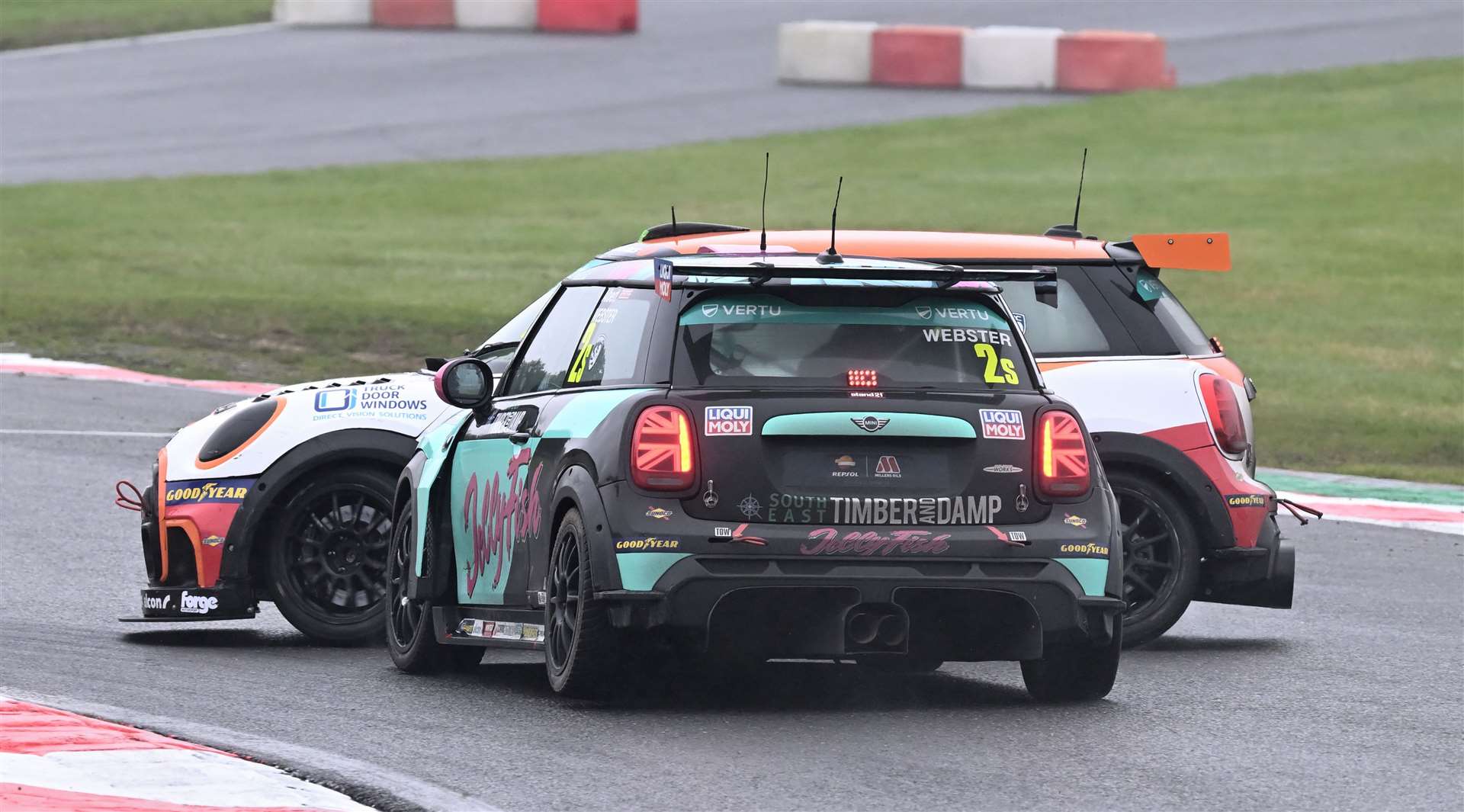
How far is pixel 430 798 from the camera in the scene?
6730mm

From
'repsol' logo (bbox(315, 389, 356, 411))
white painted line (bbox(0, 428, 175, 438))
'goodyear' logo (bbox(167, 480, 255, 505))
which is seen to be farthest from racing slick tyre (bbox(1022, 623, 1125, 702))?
white painted line (bbox(0, 428, 175, 438))

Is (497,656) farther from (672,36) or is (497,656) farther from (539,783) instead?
(672,36)

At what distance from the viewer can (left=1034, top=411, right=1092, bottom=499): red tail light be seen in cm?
805

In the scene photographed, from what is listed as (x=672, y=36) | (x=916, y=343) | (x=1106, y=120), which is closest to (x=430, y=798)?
(x=916, y=343)

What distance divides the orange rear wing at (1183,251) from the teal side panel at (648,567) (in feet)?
10.6

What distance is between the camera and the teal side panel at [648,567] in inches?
306

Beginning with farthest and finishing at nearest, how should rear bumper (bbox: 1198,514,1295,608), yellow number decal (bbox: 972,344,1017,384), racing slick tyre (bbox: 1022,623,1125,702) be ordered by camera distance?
rear bumper (bbox: 1198,514,1295,608), racing slick tyre (bbox: 1022,623,1125,702), yellow number decal (bbox: 972,344,1017,384)

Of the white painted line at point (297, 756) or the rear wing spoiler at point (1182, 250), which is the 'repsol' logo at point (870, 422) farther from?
the rear wing spoiler at point (1182, 250)

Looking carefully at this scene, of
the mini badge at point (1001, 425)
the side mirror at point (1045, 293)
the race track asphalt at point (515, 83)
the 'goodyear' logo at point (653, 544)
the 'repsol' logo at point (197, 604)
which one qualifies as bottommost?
the 'repsol' logo at point (197, 604)

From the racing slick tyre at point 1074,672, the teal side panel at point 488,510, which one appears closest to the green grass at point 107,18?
the teal side panel at point 488,510

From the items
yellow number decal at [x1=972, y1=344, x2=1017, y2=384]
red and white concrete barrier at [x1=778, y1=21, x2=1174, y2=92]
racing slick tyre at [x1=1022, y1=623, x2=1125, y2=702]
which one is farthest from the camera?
red and white concrete barrier at [x1=778, y1=21, x2=1174, y2=92]

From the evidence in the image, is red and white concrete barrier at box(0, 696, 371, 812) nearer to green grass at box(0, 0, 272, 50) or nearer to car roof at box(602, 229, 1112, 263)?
car roof at box(602, 229, 1112, 263)

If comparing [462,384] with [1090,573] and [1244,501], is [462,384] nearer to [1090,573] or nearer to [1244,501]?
[1090,573]

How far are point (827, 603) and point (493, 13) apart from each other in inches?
1507
